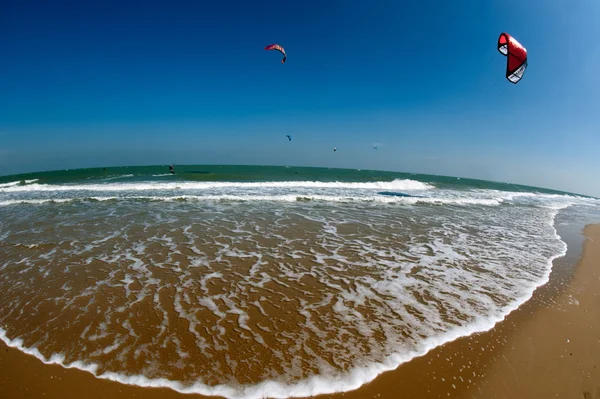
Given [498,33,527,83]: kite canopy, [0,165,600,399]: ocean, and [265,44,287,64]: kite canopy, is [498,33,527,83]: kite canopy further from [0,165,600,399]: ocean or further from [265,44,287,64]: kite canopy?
[265,44,287,64]: kite canopy

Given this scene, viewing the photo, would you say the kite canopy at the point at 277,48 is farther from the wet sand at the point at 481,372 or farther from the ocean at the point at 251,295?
the wet sand at the point at 481,372

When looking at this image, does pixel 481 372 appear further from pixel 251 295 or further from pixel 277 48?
pixel 277 48

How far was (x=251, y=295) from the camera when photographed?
5.28 m

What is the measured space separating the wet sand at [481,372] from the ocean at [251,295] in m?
0.15

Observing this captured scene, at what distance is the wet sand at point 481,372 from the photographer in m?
3.07

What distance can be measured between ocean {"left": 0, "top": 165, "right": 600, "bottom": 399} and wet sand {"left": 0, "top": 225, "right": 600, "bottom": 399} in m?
0.15

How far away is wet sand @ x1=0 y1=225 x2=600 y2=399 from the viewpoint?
3.07 m

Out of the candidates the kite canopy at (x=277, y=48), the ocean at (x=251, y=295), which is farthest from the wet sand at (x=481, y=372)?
the kite canopy at (x=277, y=48)

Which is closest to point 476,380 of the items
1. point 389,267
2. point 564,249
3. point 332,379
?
point 332,379

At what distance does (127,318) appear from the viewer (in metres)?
4.47

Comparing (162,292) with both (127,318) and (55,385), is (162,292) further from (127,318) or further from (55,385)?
(55,385)

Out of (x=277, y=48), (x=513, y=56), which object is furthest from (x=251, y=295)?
(x=277, y=48)

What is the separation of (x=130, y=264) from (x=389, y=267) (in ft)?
20.3

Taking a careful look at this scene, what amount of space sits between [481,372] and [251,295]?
360 centimetres
